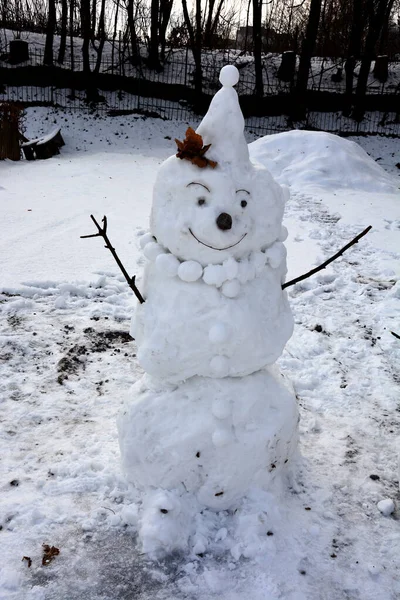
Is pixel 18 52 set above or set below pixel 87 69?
above

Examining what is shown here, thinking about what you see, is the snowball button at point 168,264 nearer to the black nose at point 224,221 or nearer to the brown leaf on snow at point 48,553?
the black nose at point 224,221

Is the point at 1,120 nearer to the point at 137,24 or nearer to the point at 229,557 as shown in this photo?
the point at 229,557

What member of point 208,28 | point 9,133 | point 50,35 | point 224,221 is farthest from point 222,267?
point 208,28

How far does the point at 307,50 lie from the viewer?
53.5 ft

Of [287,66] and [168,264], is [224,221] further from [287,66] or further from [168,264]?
[287,66]

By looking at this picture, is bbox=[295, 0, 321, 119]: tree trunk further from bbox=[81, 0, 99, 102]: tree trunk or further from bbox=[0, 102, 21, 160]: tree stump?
bbox=[0, 102, 21, 160]: tree stump

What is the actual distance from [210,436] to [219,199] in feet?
3.86

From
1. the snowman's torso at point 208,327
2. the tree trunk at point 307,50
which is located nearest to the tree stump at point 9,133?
the tree trunk at point 307,50

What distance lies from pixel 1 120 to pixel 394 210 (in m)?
8.40

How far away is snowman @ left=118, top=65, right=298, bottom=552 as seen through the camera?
8.44 ft

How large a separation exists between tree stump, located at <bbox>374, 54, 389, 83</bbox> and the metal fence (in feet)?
0.79

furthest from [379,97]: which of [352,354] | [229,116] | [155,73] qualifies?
[229,116]

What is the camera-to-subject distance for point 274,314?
2.79m

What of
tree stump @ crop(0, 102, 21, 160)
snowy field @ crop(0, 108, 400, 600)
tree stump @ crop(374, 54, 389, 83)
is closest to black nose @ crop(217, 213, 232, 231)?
snowy field @ crop(0, 108, 400, 600)
